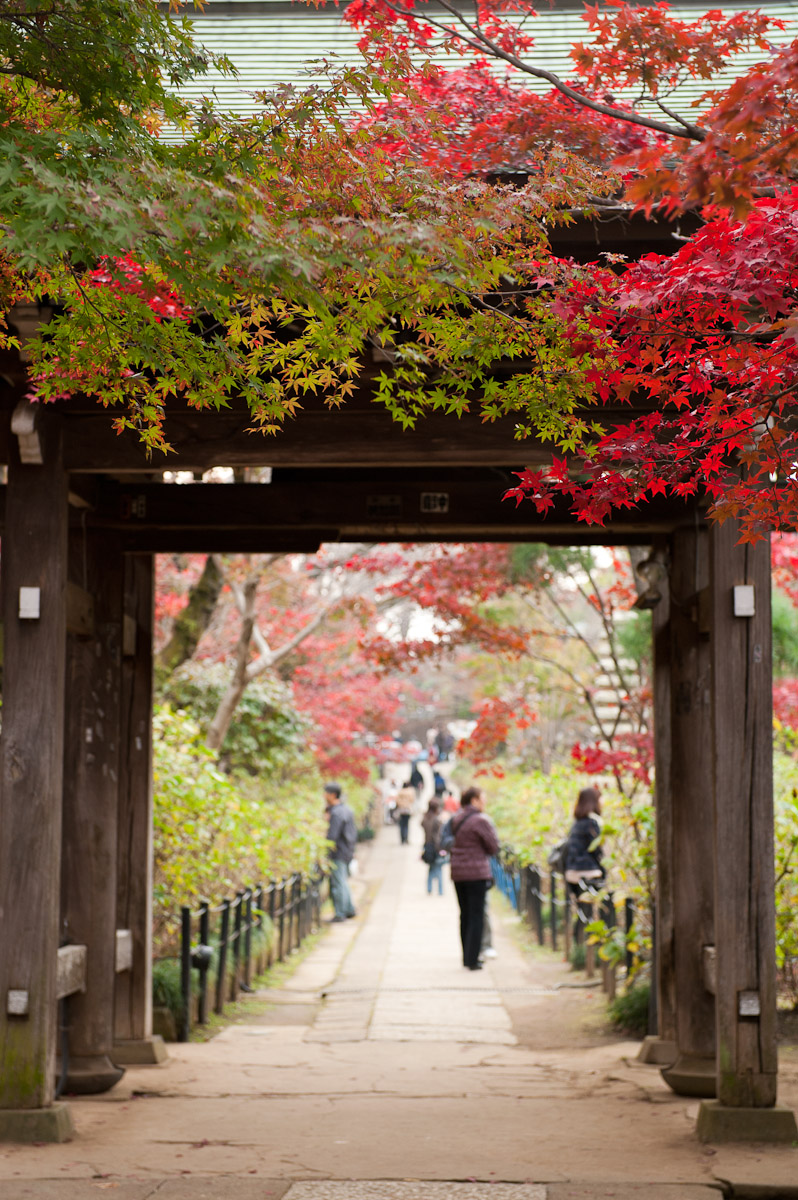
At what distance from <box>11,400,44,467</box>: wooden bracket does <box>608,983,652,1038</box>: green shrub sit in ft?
18.2

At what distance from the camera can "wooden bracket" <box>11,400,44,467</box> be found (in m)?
5.80

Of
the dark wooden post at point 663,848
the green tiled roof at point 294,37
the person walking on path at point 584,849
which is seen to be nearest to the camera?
the green tiled roof at point 294,37

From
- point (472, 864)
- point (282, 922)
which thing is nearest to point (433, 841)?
point (282, 922)

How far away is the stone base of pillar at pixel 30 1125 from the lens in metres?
5.68

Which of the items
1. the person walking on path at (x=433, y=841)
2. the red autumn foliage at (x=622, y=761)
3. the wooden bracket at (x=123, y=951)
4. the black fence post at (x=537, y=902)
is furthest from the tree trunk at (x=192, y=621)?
the person walking on path at (x=433, y=841)

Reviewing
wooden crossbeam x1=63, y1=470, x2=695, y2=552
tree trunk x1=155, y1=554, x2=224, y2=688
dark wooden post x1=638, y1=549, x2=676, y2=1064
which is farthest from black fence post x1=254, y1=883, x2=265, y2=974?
wooden crossbeam x1=63, y1=470, x2=695, y2=552

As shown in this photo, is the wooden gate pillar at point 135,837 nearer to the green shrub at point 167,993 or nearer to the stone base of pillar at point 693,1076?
the green shrub at point 167,993

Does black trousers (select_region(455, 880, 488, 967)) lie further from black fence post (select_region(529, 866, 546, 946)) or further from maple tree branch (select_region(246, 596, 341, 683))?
maple tree branch (select_region(246, 596, 341, 683))

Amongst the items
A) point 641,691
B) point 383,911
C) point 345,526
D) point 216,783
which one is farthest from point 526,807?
point 345,526

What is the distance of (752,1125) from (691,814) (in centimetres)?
217

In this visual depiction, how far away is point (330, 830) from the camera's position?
1585 cm

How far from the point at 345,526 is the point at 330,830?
9107mm

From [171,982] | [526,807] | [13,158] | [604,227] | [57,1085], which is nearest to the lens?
[13,158]

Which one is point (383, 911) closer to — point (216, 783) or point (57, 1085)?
point (216, 783)
